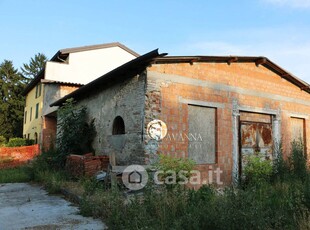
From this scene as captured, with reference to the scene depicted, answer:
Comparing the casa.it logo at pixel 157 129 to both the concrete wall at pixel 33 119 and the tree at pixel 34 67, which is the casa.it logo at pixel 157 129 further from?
the tree at pixel 34 67

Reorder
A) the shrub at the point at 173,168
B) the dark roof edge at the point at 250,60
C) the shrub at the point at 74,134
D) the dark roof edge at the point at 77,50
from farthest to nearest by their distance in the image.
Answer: the dark roof edge at the point at 77,50 → the shrub at the point at 74,134 → the dark roof edge at the point at 250,60 → the shrub at the point at 173,168

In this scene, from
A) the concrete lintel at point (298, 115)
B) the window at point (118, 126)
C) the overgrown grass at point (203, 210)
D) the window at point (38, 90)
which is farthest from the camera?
the window at point (38, 90)

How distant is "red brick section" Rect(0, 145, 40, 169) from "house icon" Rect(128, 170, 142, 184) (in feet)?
39.1

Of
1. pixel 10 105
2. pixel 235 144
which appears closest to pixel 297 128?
pixel 235 144

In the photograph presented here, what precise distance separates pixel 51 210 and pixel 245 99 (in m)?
7.16

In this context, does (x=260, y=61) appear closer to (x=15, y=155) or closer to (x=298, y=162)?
(x=298, y=162)

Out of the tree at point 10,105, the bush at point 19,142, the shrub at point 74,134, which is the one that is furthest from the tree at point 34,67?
the shrub at point 74,134

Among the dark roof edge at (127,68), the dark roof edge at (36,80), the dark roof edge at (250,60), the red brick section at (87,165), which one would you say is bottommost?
the red brick section at (87,165)

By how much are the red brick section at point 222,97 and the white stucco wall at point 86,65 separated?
48.5 feet

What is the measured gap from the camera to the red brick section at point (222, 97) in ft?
25.4

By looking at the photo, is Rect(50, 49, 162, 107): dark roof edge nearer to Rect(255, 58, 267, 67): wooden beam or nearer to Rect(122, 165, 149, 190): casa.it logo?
Rect(122, 165, 149, 190): casa.it logo

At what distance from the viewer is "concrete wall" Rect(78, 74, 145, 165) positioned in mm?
7691

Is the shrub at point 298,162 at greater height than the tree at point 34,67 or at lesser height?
lesser

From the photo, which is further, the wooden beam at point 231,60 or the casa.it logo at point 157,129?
the wooden beam at point 231,60
